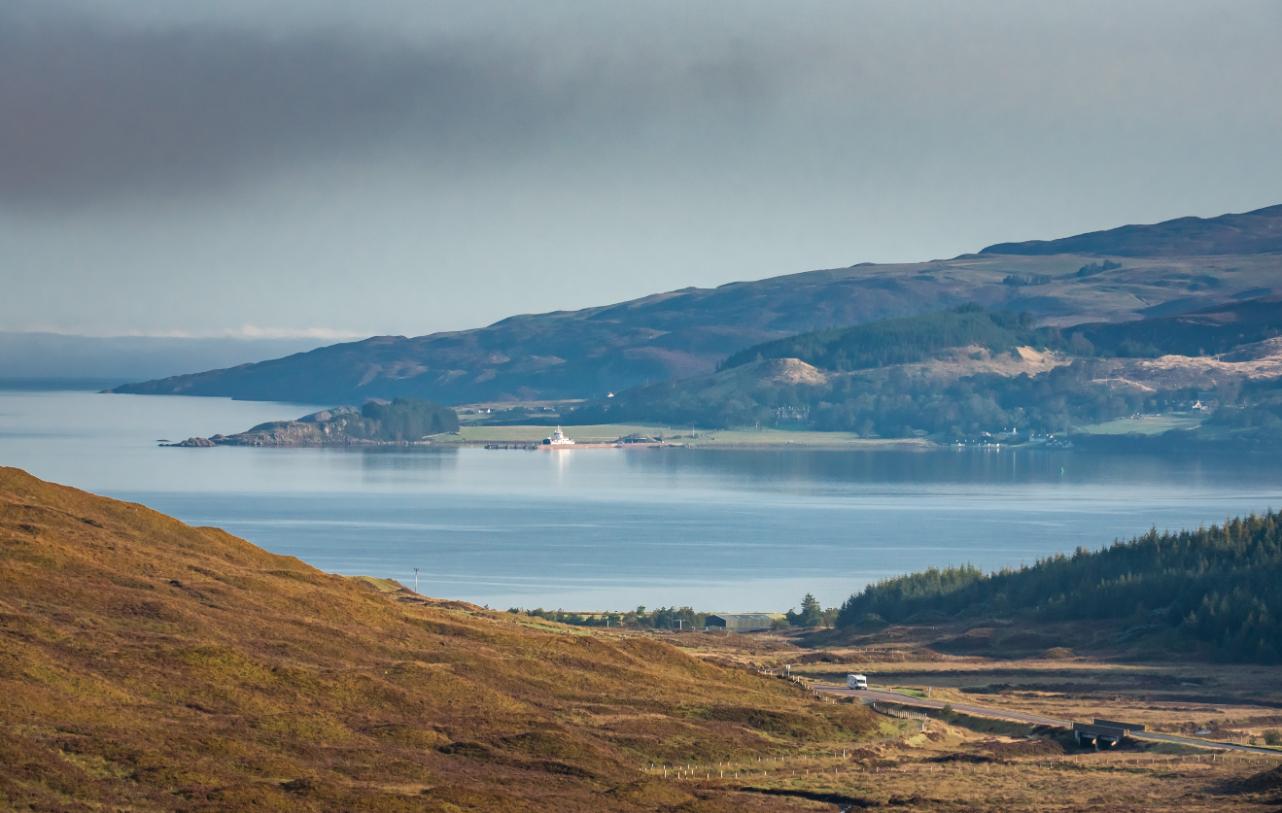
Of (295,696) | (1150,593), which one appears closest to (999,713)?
(295,696)

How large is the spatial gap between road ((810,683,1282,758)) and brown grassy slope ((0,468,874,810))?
17.4 feet

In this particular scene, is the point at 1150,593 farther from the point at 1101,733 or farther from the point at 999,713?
the point at 1101,733

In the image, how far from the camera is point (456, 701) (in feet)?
170

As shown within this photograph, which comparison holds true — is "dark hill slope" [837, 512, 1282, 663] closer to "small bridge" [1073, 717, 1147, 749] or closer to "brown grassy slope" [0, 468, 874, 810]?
"small bridge" [1073, 717, 1147, 749]

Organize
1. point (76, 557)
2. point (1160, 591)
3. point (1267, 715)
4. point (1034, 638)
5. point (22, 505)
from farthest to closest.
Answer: point (1160, 591)
point (1034, 638)
point (1267, 715)
point (22, 505)
point (76, 557)

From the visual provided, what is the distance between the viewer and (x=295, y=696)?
46781mm

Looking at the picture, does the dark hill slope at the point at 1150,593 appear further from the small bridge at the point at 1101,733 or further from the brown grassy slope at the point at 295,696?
the brown grassy slope at the point at 295,696

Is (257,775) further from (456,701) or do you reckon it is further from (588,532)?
A: (588,532)

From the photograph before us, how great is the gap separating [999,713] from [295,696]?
30.8m

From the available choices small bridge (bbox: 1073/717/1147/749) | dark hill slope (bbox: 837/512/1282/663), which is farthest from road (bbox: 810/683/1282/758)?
dark hill slope (bbox: 837/512/1282/663)

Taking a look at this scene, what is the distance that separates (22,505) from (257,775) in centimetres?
2849

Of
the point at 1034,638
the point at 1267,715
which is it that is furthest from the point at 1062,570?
the point at 1267,715

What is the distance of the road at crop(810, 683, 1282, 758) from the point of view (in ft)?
182

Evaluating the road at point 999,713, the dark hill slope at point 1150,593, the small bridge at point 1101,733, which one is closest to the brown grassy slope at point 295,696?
the road at point 999,713
